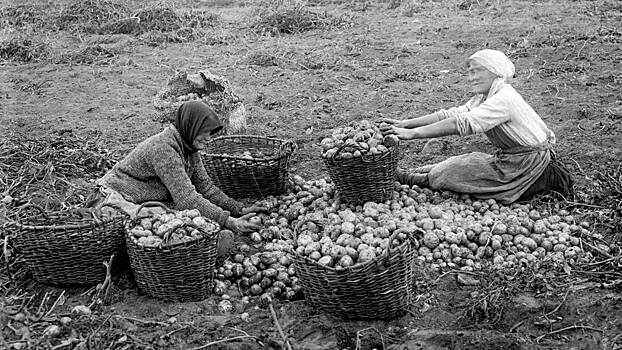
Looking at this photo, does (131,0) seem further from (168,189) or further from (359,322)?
(359,322)

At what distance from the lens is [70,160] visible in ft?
19.8

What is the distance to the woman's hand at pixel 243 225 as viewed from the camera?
4.62 metres

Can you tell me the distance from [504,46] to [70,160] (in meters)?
4.96

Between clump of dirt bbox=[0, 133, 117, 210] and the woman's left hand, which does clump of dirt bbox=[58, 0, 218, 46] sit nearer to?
clump of dirt bbox=[0, 133, 117, 210]

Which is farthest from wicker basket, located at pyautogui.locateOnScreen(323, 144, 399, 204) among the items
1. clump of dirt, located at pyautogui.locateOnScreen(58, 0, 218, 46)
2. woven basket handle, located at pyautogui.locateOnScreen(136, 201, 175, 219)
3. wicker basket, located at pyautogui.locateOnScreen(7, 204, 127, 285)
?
clump of dirt, located at pyautogui.locateOnScreen(58, 0, 218, 46)

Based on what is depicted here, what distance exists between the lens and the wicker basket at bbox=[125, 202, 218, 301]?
155 inches

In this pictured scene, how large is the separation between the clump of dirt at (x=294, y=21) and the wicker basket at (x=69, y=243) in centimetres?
604

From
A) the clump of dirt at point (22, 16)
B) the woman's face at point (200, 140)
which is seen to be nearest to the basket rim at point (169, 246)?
the woman's face at point (200, 140)

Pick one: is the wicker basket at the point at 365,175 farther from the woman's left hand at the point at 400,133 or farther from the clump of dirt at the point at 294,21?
the clump of dirt at the point at 294,21

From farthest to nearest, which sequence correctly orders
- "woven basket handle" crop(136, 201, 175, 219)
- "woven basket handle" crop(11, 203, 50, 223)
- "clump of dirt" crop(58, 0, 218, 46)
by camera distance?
"clump of dirt" crop(58, 0, 218, 46)
"woven basket handle" crop(136, 201, 175, 219)
"woven basket handle" crop(11, 203, 50, 223)

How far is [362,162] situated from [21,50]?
6297 mm

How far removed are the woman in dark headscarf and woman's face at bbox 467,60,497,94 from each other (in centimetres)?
169

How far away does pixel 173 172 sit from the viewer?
4715 millimetres

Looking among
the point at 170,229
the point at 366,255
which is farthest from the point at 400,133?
the point at 170,229
